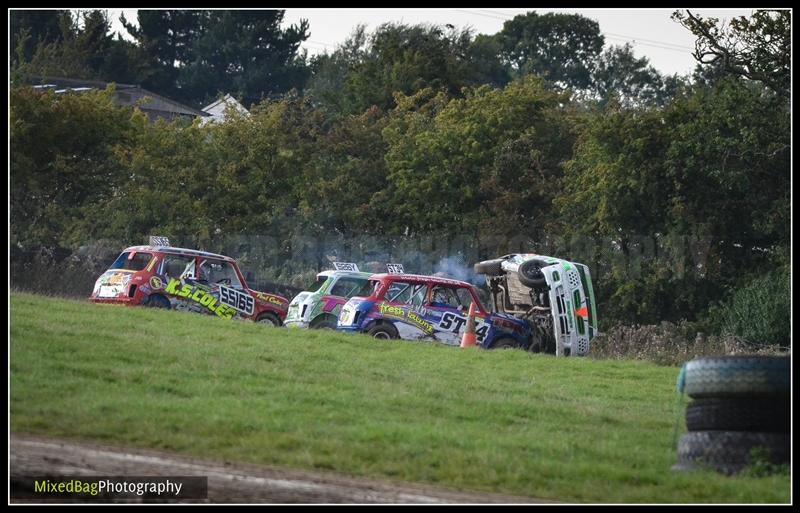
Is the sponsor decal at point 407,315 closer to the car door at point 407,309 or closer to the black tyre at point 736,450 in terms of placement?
the car door at point 407,309

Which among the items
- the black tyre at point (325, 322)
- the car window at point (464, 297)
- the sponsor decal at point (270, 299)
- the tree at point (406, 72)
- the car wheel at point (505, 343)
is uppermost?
the tree at point (406, 72)

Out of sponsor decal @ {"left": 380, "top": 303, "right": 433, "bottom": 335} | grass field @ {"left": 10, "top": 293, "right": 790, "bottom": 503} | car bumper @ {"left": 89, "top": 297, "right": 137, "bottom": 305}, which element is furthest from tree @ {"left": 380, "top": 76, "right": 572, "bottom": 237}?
grass field @ {"left": 10, "top": 293, "right": 790, "bottom": 503}

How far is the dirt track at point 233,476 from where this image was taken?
34.0 ft

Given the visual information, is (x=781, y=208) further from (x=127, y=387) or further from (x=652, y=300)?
(x=127, y=387)

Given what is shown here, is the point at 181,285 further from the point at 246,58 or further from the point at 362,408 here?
the point at 246,58

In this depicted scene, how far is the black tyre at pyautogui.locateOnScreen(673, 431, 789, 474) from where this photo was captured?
Answer: 38.3 ft

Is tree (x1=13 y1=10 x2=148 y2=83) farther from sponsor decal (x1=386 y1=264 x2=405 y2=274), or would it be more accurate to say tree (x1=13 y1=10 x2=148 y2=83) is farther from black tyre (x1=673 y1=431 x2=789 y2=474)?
black tyre (x1=673 y1=431 x2=789 y2=474)

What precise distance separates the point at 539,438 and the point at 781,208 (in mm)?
20982

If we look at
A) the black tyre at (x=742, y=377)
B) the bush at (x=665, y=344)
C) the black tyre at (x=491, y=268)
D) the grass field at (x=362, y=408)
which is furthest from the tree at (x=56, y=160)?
the black tyre at (x=742, y=377)

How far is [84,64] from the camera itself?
84625mm

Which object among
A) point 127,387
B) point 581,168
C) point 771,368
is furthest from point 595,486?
point 581,168

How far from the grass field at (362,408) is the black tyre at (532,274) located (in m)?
5.78

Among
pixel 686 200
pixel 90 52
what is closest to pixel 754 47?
pixel 686 200

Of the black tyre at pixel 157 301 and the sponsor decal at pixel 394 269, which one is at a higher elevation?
the sponsor decal at pixel 394 269
